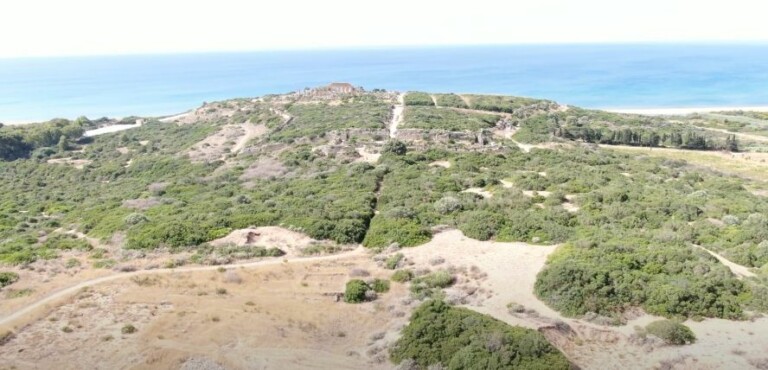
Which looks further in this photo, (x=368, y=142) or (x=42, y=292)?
(x=368, y=142)

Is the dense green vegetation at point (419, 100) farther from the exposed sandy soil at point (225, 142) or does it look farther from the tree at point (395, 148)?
the tree at point (395, 148)

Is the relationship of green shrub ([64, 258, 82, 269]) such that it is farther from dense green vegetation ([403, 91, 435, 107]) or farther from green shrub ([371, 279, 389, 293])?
dense green vegetation ([403, 91, 435, 107])

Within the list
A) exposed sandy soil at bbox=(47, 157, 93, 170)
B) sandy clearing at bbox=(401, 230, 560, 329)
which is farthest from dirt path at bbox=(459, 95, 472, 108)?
sandy clearing at bbox=(401, 230, 560, 329)

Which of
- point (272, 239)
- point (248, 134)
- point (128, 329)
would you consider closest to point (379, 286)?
point (272, 239)

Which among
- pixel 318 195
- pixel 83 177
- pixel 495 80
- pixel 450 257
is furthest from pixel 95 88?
pixel 450 257

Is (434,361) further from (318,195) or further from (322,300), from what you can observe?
(318,195)

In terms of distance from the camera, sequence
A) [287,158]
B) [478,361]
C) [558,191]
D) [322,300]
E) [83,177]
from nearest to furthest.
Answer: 1. [478,361]
2. [322,300]
3. [558,191]
4. [287,158]
5. [83,177]
